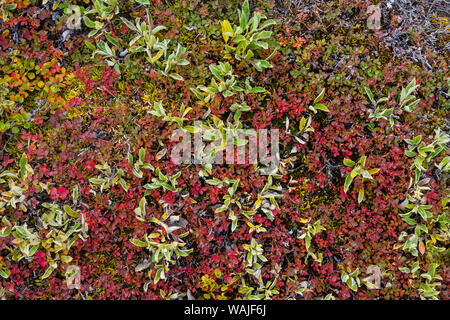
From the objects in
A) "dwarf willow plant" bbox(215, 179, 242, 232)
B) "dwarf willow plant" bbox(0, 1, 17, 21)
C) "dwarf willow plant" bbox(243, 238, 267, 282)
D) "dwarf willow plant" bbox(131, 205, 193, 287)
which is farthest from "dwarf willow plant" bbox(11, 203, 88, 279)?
"dwarf willow plant" bbox(0, 1, 17, 21)

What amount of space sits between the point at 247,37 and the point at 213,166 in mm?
1765

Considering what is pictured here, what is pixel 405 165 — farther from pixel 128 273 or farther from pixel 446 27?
pixel 128 273

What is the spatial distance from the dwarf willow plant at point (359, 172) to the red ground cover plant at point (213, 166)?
0.21ft

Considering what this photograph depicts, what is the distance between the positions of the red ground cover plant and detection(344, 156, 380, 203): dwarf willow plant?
0.06 metres

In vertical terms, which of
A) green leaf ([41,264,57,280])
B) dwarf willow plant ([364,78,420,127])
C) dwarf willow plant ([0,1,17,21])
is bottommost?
green leaf ([41,264,57,280])

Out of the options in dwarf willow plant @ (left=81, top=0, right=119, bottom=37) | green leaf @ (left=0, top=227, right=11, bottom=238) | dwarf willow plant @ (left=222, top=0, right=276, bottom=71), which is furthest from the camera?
dwarf willow plant @ (left=81, top=0, right=119, bottom=37)

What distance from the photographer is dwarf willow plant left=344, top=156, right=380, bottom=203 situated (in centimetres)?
439

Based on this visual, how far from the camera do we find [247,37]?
4.38 m

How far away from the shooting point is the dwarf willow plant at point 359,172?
173 inches

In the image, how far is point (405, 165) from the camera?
14.8ft

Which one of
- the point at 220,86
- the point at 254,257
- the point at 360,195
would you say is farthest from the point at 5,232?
the point at 360,195

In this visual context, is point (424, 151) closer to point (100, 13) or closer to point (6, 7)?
point (100, 13)

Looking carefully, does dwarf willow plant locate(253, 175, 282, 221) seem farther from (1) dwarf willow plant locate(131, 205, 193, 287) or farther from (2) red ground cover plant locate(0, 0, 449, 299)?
(1) dwarf willow plant locate(131, 205, 193, 287)

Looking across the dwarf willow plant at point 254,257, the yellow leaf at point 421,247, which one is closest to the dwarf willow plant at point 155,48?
the dwarf willow plant at point 254,257
